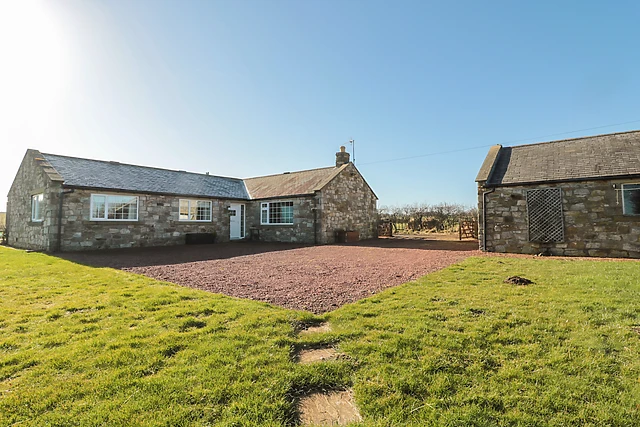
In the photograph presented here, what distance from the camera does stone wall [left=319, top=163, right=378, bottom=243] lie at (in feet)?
59.9

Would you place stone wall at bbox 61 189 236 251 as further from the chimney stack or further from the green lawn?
the green lawn

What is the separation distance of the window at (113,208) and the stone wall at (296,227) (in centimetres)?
743

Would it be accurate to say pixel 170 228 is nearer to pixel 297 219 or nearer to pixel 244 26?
pixel 297 219

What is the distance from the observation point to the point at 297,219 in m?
18.8

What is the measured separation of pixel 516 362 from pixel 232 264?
27.9 ft

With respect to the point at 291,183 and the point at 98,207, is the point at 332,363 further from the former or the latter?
the point at 291,183

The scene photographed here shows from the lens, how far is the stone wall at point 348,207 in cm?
1827

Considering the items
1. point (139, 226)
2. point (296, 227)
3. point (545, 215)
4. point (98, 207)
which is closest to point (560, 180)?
point (545, 215)

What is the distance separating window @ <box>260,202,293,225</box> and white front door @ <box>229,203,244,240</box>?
1535 mm

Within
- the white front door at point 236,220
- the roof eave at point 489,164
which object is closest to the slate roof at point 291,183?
the white front door at point 236,220

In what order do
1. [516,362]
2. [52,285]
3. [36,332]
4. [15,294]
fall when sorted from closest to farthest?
[516,362] → [36,332] → [15,294] → [52,285]

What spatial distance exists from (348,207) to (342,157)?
3.57m

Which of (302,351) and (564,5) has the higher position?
(564,5)

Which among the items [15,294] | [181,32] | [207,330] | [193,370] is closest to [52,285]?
[15,294]
